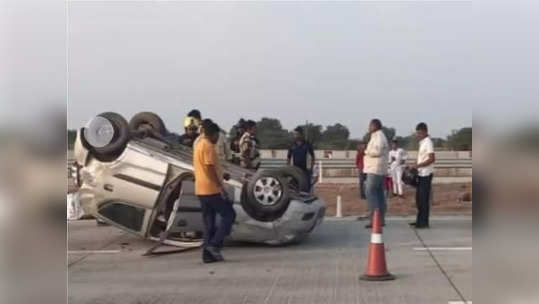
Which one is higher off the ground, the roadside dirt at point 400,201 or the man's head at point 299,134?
the man's head at point 299,134

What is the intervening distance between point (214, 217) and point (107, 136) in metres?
1.69

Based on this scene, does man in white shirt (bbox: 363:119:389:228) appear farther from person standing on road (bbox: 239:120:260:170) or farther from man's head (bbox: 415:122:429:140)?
person standing on road (bbox: 239:120:260:170)

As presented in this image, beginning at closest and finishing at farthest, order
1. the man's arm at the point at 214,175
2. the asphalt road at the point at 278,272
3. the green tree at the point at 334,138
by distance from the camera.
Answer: the asphalt road at the point at 278,272 → the man's arm at the point at 214,175 → the green tree at the point at 334,138

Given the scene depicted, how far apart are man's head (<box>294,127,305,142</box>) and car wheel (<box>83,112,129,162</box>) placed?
3.88 meters

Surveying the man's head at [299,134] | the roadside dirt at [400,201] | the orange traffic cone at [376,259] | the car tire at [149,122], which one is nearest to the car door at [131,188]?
the car tire at [149,122]

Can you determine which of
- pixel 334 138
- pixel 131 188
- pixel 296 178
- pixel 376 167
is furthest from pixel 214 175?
pixel 334 138

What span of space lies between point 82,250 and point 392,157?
1056 centimetres

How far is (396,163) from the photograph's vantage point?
18.5 meters

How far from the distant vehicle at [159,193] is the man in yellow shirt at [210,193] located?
562 millimetres

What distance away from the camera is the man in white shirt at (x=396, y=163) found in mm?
18531

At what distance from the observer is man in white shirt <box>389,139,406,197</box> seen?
18.5 metres

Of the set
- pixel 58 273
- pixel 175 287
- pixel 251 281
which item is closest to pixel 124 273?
pixel 175 287

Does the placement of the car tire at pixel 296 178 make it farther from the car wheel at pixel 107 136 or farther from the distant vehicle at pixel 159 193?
the car wheel at pixel 107 136

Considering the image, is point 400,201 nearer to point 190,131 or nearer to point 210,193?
point 190,131
